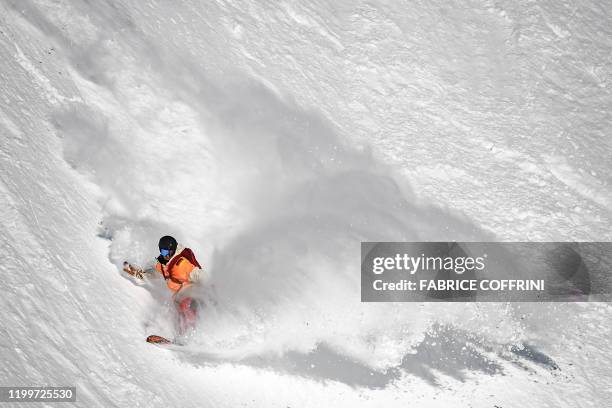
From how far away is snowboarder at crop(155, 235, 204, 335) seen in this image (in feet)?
23.3

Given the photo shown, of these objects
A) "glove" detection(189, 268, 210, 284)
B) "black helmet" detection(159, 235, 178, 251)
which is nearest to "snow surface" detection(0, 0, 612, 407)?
"glove" detection(189, 268, 210, 284)

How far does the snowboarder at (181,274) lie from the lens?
7.11 meters

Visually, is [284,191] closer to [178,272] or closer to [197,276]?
[197,276]

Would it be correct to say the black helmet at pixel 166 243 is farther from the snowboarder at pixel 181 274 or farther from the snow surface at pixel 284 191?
the snow surface at pixel 284 191

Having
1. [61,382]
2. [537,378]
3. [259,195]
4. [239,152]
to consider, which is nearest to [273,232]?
[259,195]

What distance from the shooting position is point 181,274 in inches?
290

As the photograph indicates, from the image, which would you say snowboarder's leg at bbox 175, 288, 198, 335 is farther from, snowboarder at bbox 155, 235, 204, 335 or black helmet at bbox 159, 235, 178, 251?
black helmet at bbox 159, 235, 178, 251

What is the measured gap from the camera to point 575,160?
1132cm

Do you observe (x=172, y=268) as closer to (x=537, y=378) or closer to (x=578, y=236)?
(x=537, y=378)

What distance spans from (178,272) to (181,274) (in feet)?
0.17

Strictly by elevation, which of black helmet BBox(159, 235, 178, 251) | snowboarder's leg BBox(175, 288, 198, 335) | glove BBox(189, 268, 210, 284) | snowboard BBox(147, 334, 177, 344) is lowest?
snowboard BBox(147, 334, 177, 344)

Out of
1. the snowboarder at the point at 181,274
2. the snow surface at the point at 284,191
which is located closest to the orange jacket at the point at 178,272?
the snowboarder at the point at 181,274

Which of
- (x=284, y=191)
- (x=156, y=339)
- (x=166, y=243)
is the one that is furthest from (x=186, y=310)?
(x=284, y=191)

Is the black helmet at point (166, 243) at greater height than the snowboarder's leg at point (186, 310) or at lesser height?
greater
